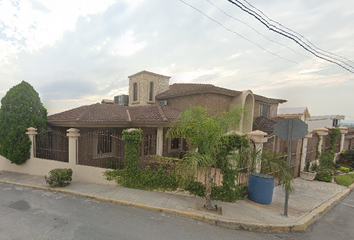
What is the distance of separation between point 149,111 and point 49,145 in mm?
6281

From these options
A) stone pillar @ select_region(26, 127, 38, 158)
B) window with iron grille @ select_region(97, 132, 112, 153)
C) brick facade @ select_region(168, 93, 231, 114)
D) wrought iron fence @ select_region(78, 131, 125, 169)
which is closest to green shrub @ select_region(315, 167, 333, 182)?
brick facade @ select_region(168, 93, 231, 114)

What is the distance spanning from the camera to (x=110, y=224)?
399 cm

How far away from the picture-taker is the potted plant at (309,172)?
25.0 ft

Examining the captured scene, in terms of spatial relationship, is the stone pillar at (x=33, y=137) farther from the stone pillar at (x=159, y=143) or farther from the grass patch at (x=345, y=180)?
the grass patch at (x=345, y=180)

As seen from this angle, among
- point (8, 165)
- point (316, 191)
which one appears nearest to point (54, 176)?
point (8, 165)

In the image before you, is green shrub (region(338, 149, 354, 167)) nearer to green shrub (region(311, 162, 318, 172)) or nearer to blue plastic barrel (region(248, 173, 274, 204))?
green shrub (region(311, 162, 318, 172))

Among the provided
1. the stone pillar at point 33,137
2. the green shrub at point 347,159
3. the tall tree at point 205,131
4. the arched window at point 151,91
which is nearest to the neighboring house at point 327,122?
the green shrub at point 347,159

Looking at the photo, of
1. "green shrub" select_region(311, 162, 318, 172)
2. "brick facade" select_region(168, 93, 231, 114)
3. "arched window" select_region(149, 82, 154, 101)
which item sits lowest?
"green shrub" select_region(311, 162, 318, 172)

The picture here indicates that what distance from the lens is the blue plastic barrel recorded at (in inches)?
193

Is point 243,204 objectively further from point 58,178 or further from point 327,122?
point 327,122

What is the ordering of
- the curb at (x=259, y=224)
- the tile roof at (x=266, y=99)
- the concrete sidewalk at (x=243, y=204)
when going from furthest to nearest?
the tile roof at (x=266, y=99)
the concrete sidewalk at (x=243, y=204)
the curb at (x=259, y=224)

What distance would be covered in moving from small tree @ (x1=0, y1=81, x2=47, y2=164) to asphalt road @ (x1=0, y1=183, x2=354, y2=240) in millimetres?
3808

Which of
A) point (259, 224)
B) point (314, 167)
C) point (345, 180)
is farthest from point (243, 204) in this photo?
point (345, 180)

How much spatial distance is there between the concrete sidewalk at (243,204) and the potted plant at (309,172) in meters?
0.56
